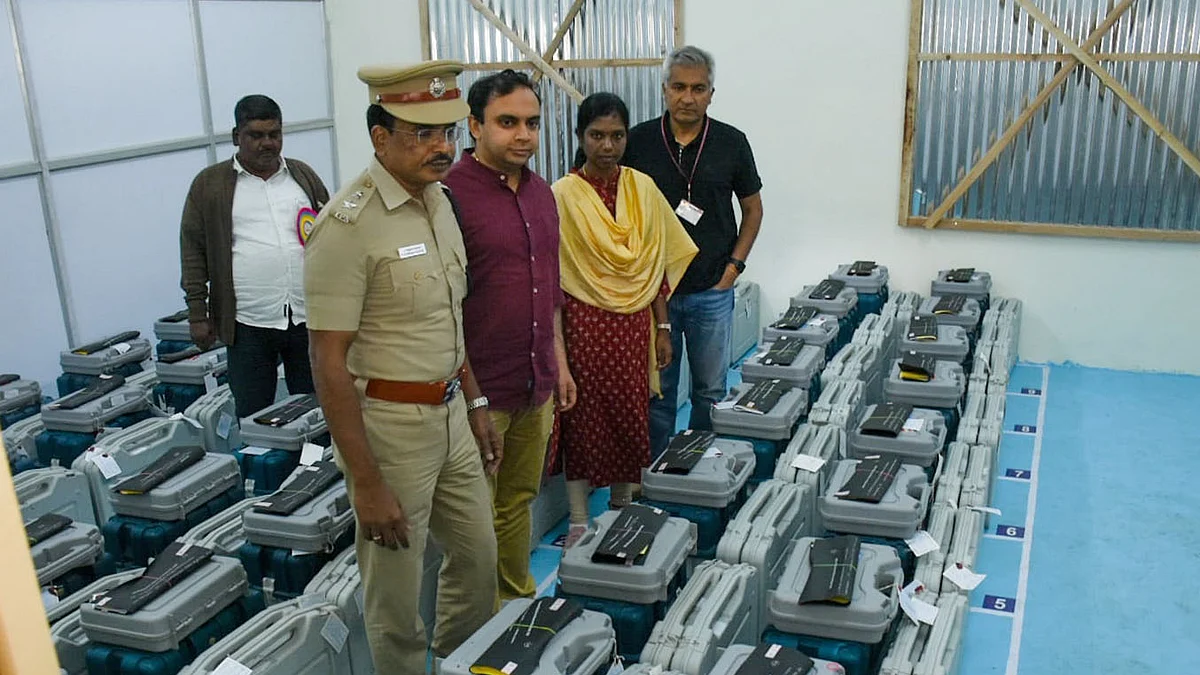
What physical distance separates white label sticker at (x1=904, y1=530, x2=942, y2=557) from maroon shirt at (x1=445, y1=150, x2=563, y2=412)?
1.11 meters

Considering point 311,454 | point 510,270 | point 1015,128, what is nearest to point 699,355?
point 510,270

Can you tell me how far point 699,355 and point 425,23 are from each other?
3997 millimetres

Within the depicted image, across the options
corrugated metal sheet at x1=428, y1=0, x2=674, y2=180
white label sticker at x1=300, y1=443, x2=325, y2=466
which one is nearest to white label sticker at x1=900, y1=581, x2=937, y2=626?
white label sticker at x1=300, y1=443, x2=325, y2=466

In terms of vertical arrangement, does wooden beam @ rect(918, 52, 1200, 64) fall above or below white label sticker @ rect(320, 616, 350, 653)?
above

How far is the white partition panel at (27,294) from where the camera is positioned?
5.08 m

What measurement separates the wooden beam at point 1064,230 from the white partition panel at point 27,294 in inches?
189

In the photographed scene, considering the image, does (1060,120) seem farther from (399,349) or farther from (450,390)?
(399,349)

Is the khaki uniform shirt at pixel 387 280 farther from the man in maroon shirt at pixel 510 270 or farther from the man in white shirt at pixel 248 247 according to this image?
the man in white shirt at pixel 248 247

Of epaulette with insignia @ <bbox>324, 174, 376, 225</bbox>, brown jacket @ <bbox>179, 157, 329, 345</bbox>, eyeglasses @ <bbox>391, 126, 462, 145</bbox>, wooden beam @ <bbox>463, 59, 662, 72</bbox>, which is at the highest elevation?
wooden beam @ <bbox>463, 59, 662, 72</bbox>

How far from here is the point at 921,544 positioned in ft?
9.26

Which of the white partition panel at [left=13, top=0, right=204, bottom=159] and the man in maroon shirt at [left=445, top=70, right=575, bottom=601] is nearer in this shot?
the man in maroon shirt at [left=445, top=70, right=575, bottom=601]

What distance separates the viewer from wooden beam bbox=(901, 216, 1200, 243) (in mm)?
5378

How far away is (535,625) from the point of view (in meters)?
2.26

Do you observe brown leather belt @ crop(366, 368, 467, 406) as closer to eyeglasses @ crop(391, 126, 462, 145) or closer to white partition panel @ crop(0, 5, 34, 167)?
eyeglasses @ crop(391, 126, 462, 145)
